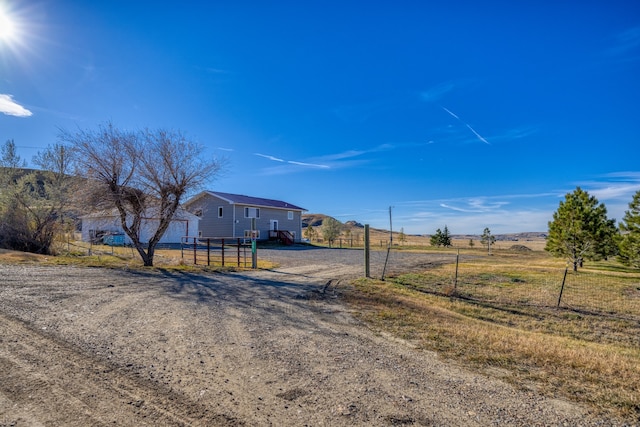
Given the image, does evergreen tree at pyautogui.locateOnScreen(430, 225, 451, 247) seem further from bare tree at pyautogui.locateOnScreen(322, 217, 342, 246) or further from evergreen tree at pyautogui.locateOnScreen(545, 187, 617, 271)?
evergreen tree at pyautogui.locateOnScreen(545, 187, 617, 271)

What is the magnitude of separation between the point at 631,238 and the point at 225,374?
Answer: 2324 cm

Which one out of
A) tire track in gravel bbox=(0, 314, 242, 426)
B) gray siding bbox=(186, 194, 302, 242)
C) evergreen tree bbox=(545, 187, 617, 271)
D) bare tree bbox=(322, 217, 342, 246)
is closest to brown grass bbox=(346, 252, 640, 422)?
tire track in gravel bbox=(0, 314, 242, 426)

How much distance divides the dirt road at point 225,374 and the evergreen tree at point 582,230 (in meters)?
20.0

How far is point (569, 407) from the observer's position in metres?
3.24

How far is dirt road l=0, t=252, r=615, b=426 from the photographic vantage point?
2.96 m

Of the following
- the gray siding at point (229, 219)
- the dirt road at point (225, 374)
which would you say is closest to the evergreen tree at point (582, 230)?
the dirt road at point (225, 374)

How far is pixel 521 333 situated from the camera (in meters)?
6.57

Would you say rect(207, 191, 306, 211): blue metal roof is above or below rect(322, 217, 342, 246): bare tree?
above

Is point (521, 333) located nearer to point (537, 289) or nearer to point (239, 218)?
point (537, 289)

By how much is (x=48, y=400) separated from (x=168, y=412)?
1104 mm

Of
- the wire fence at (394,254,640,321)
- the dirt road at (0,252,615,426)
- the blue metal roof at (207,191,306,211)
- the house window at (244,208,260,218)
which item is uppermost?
the blue metal roof at (207,191,306,211)

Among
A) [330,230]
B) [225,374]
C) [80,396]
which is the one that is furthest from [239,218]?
[80,396]

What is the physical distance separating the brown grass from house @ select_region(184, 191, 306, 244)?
24.4 m

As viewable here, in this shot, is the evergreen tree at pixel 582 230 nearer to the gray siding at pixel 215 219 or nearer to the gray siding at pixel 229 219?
the gray siding at pixel 229 219
